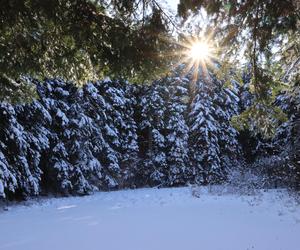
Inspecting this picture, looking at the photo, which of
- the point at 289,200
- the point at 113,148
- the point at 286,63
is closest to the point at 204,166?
the point at 113,148

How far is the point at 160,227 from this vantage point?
8.60 metres

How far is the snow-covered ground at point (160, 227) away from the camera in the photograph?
711cm

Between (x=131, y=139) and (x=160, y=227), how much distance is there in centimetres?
1558

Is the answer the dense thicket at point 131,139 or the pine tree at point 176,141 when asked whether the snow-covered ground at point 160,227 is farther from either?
the pine tree at point 176,141

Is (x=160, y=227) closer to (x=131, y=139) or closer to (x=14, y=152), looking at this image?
(x=14, y=152)

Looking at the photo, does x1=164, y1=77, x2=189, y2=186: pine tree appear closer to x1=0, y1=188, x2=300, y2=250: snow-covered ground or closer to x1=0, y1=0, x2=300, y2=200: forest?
x1=0, y1=0, x2=300, y2=200: forest

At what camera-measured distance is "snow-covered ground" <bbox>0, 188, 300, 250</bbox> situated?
7.11 metres

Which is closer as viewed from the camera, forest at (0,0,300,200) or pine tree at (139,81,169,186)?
forest at (0,0,300,200)

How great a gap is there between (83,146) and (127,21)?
50.4 ft

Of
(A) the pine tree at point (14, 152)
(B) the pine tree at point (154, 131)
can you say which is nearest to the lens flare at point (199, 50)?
(A) the pine tree at point (14, 152)

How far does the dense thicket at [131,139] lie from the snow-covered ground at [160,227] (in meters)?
3.76

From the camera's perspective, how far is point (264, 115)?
632 cm

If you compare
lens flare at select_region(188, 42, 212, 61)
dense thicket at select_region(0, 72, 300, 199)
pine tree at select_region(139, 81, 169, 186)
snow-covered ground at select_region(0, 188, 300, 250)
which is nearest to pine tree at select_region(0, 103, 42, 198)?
dense thicket at select_region(0, 72, 300, 199)

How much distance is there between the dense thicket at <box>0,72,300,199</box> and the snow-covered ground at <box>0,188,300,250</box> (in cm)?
376
